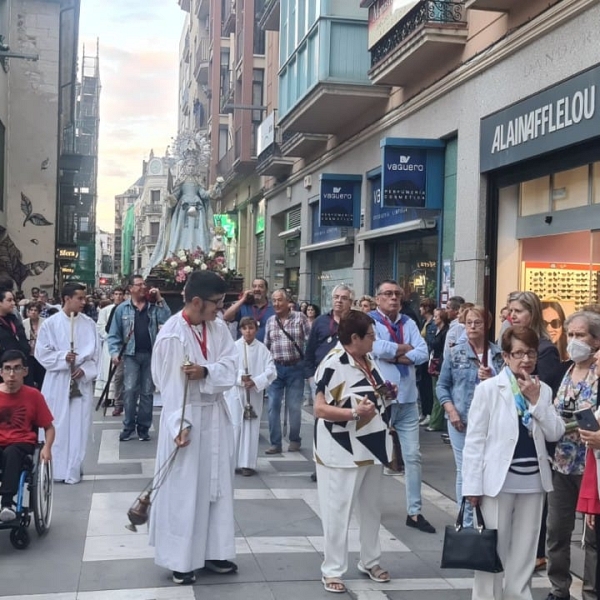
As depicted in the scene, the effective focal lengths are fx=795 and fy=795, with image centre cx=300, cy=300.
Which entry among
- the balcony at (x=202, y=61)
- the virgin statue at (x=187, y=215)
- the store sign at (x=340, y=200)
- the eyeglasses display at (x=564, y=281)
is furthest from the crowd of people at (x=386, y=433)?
the balcony at (x=202, y=61)

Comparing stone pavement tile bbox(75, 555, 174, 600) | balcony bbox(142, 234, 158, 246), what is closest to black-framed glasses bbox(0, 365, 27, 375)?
stone pavement tile bbox(75, 555, 174, 600)

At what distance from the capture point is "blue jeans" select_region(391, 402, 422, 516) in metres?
6.50

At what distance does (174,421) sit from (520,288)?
7.30m

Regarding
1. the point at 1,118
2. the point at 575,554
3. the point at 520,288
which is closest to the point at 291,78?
the point at 520,288

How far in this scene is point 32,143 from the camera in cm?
3072

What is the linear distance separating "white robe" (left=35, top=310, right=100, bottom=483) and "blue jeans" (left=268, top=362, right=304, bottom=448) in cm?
235

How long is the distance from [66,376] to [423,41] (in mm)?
7492

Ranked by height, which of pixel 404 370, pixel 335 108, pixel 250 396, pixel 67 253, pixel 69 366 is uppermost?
pixel 335 108

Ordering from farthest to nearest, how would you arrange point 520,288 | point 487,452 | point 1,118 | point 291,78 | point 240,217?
point 240,217 < point 1,118 < point 291,78 < point 520,288 < point 487,452

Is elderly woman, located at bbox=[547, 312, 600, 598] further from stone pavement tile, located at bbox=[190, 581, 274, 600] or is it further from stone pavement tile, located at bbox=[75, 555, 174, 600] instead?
stone pavement tile, located at bbox=[75, 555, 174, 600]

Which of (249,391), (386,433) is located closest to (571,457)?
(386,433)

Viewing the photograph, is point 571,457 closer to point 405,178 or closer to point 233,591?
point 233,591

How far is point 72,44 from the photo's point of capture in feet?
132

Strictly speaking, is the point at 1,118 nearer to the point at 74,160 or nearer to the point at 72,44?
the point at 74,160
